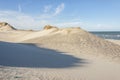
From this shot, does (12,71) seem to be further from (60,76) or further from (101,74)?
(101,74)

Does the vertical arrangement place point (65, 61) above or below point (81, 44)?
below

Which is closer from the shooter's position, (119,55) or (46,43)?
(119,55)

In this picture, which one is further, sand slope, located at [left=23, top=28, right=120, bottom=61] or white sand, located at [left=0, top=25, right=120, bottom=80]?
sand slope, located at [left=23, top=28, right=120, bottom=61]

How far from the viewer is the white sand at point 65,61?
11.2 m

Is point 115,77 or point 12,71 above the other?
point 12,71

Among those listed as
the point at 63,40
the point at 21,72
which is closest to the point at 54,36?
the point at 63,40

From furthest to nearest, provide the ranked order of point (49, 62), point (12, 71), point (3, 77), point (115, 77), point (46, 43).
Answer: point (46, 43), point (49, 62), point (115, 77), point (12, 71), point (3, 77)

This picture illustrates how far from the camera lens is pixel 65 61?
15.8 m

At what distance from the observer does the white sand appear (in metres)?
11.2

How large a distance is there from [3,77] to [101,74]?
18.2 feet

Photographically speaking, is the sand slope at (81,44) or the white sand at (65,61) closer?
the white sand at (65,61)

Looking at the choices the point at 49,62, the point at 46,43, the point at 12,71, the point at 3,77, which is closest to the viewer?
the point at 3,77

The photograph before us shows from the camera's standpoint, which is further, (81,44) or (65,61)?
(81,44)

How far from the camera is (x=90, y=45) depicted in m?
23.6
